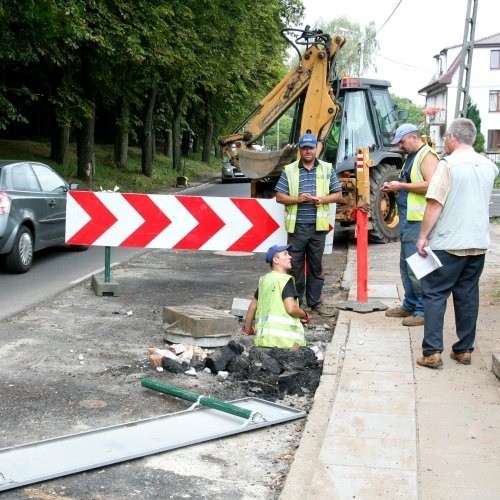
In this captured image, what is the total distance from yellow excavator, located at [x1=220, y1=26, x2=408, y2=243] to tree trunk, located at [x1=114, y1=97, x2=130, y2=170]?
15897 millimetres

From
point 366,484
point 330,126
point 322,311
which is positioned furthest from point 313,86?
point 366,484

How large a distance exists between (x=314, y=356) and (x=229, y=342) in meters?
0.73

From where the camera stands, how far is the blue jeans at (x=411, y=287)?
27.0 feet

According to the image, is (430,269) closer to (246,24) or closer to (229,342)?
(229,342)

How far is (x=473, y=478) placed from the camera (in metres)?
4.34

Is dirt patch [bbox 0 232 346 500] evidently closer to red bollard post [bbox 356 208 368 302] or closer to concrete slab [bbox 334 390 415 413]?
concrete slab [bbox 334 390 415 413]

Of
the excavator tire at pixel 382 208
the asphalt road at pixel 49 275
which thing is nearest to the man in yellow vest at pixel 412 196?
the asphalt road at pixel 49 275

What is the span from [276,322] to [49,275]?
5.74 metres

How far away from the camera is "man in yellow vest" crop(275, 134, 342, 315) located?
8.81 metres

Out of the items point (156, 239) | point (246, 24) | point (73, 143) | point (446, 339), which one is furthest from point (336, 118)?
point (73, 143)

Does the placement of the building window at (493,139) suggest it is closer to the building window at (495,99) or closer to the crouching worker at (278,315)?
the building window at (495,99)

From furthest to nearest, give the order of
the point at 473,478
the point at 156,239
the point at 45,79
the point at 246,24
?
the point at 246,24, the point at 45,79, the point at 156,239, the point at 473,478

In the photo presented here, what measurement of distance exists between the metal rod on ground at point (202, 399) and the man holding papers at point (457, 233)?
6.08ft

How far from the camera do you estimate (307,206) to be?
886 centimetres
